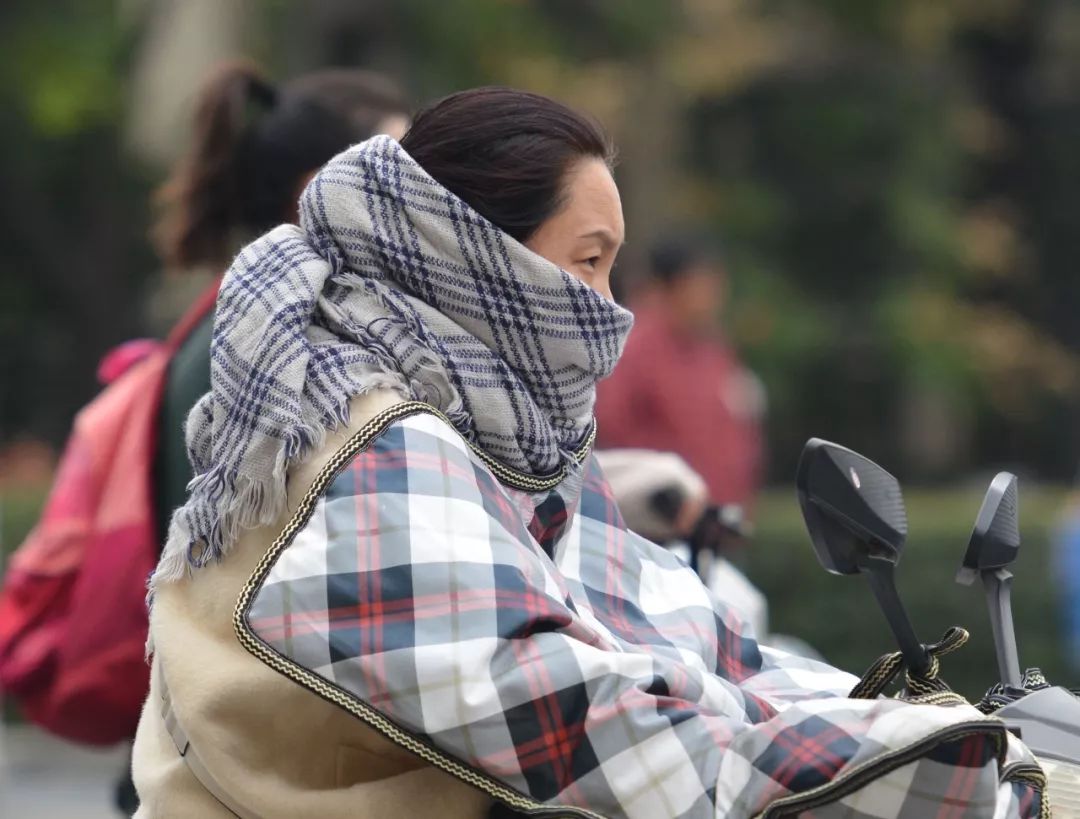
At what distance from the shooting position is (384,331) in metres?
1.95

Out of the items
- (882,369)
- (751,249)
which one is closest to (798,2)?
(751,249)

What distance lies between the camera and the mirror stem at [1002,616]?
2.24 m

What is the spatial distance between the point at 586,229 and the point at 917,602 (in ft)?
21.2

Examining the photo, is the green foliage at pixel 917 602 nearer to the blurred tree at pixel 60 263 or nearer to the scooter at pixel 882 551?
the scooter at pixel 882 551

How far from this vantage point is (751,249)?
1475cm

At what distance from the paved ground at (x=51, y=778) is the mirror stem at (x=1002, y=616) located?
213 inches

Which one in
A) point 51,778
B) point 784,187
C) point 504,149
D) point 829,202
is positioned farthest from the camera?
point 784,187

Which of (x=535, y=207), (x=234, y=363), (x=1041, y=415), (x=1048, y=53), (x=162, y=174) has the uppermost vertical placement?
(x=535, y=207)

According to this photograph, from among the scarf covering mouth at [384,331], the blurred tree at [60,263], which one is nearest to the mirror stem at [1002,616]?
the scarf covering mouth at [384,331]

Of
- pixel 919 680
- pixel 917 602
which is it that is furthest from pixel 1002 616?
pixel 917 602

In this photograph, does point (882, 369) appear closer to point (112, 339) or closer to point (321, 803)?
point (112, 339)

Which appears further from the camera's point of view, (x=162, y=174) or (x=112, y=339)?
(x=112, y=339)

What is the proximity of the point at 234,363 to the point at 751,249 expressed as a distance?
13.0 metres

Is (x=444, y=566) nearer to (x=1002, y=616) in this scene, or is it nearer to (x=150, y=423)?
(x=1002, y=616)
